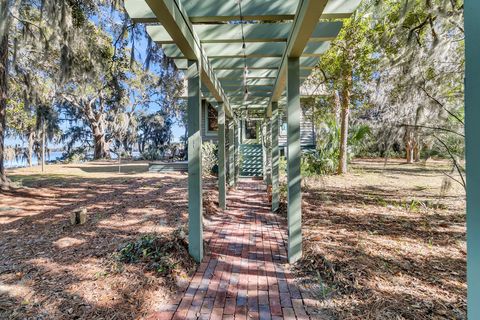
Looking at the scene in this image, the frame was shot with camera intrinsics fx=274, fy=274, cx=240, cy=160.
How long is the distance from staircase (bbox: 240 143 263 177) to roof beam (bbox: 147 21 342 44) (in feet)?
26.2

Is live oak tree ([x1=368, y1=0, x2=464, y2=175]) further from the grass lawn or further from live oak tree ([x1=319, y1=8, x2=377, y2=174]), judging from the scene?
the grass lawn

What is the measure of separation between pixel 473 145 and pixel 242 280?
241 centimetres

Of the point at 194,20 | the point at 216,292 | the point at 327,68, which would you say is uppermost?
the point at 327,68

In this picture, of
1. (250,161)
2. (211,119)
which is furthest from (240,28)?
(211,119)

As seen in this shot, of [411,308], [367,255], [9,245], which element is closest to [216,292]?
[411,308]

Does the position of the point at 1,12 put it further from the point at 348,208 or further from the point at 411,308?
the point at 348,208

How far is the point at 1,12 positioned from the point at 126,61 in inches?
150

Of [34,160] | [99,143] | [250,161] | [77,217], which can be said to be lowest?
[77,217]

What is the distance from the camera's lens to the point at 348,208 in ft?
18.4

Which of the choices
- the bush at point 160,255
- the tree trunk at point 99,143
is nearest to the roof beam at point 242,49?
the bush at point 160,255

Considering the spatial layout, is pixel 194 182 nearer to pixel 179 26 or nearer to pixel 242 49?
pixel 179 26

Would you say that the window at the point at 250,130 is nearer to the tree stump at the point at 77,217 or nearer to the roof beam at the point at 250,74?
the roof beam at the point at 250,74

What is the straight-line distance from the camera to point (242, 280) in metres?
2.74

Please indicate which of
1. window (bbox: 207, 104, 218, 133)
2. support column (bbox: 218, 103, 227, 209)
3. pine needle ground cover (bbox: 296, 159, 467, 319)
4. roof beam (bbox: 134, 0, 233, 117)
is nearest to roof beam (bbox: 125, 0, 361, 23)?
roof beam (bbox: 134, 0, 233, 117)
